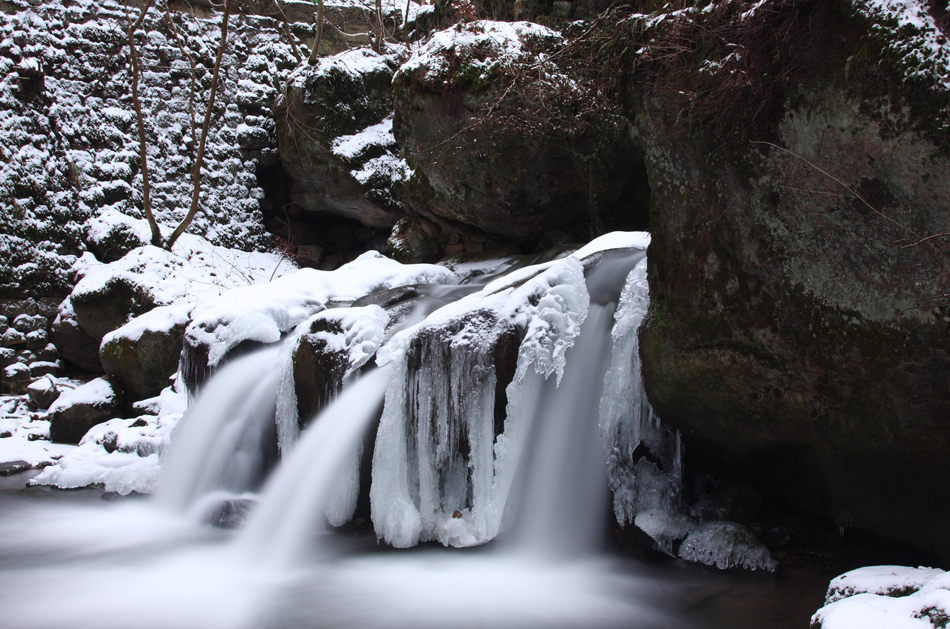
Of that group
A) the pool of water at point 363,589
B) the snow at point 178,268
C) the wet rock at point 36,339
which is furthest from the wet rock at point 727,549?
the wet rock at point 36,339

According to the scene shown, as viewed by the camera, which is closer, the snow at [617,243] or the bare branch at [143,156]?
the snow at [617,243]

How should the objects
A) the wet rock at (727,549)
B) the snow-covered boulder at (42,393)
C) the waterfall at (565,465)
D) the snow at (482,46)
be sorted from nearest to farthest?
the wet rock at (727,549) < the waterfall at (565,465) < the snow at (482,46) < the snow-covered boulder at (42,393)

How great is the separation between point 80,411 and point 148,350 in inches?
38.2

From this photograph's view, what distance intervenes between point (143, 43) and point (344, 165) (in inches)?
156

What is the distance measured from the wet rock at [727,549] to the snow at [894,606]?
1.16 metres

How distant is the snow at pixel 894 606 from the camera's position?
5.70 feet

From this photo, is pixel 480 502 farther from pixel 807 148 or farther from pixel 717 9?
pixel 717 9

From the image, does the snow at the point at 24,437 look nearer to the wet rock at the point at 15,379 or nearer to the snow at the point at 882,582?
the wet rock at the point at 15,379

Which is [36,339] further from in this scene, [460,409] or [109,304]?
[460,409]

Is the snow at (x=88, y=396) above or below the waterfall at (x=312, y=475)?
above

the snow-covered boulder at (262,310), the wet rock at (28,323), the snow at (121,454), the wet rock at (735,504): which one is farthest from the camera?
the wet rock at (28,323)

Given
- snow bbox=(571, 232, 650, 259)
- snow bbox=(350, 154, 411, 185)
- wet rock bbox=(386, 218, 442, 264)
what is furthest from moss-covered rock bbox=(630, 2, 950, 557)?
snow bbox=(350, 154, 411, 185)

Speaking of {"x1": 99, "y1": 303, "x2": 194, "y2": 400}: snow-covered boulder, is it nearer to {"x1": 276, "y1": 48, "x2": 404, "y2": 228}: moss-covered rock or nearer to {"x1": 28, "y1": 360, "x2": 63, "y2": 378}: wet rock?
{"x1": 28, "y1": 360, "x2": 63, "y2": 378}: wet rock

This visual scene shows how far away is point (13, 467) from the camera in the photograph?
577 centimetres
